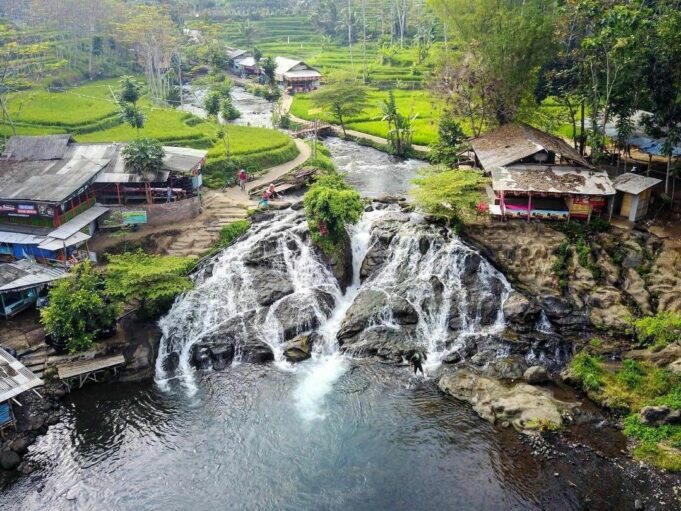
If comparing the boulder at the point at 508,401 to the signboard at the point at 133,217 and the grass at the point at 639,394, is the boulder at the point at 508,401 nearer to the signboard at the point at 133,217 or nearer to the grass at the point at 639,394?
the grass at the point at 639,394

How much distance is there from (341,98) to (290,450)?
4739 centimetres

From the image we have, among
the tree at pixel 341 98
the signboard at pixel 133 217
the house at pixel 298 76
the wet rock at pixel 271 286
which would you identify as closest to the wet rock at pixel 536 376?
the wet rock at pixel 271 286

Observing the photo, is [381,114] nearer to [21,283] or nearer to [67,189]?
[67,189]

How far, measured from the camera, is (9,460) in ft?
83.5

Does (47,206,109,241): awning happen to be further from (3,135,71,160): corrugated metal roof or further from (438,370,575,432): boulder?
(438,370,575,432): boulder

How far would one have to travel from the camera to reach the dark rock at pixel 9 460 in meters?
25.4

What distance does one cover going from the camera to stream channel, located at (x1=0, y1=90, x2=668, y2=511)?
23703 millimetres

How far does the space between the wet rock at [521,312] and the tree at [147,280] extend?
19033mm

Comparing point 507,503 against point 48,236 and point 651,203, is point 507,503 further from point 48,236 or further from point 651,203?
point 48,236

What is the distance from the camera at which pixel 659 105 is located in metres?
38.0

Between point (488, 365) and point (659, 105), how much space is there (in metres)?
21.9

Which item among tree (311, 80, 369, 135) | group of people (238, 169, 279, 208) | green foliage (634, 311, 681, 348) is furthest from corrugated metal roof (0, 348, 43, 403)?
tree (311, 80, 369, 135)

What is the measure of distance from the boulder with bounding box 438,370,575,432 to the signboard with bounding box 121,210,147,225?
2315 centimetres

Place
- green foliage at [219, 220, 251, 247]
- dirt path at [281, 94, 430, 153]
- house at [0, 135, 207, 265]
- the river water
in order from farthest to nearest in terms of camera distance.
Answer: dirt path at [281, 94, 430, 153] < green foliage at [219, 220, 251, 247] < house at [0, 135, 207, 265] < the river water
